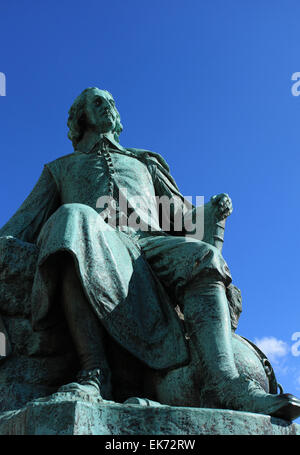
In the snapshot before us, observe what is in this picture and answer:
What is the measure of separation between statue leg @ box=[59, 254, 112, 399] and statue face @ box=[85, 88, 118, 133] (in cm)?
196

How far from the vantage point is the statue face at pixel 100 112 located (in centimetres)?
550

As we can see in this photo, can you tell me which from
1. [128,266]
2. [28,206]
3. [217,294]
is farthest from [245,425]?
[28,206]

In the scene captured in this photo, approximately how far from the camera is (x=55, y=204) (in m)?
5.30

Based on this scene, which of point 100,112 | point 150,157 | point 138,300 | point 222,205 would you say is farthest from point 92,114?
point 138,300

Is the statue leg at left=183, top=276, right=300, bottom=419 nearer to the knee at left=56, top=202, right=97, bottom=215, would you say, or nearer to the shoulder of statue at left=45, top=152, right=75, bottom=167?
the knee at left=56, top=202, right=97, bottom=215

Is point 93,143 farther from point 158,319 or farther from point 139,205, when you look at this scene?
point 158,319

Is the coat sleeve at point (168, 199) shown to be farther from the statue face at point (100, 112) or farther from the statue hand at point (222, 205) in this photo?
the statue face at point (100, 112)

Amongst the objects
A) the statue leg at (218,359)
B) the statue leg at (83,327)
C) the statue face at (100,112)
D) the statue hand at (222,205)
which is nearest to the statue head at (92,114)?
the statue face at (100,112)

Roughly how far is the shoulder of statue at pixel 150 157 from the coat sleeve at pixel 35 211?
2.53 ft

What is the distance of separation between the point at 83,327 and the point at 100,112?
2.37 m

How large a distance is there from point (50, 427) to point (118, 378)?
3.24 ft

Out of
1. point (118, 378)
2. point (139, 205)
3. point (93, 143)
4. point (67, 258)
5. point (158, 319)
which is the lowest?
point (118, 378)

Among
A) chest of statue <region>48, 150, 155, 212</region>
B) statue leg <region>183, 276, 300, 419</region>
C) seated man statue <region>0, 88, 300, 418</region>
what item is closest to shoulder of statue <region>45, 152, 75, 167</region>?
chest of statue <region>48, 150, 155, 212</region>

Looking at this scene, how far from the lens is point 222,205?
491 centimetres
